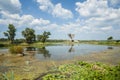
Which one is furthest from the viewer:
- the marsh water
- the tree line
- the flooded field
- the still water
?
the tree line

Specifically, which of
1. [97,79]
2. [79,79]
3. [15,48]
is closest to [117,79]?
[97,79]

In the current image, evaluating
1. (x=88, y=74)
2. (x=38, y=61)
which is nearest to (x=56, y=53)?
(x=38, y=61)

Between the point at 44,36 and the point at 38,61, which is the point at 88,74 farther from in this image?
the point at 44,36

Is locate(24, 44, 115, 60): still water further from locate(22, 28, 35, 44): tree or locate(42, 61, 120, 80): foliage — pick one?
locate(22, 28, 35, 44): tree

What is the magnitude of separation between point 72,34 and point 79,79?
11013 centimetres

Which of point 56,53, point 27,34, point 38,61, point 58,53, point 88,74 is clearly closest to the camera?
point 88,74

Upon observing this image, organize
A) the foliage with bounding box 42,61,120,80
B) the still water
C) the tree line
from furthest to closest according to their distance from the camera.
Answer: the tree line, the still water, the foliage with bounding box 42,61,120,80

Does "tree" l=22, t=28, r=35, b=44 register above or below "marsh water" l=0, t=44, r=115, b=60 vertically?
above

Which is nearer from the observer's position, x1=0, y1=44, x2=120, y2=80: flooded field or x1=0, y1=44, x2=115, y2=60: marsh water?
x1=0, y1=44, x2=120, y2=80: flooded field

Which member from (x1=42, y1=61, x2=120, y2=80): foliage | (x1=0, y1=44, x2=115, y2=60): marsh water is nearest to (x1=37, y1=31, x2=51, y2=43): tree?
(x1=0, y1=44, x2=115, y2=60): marsh water

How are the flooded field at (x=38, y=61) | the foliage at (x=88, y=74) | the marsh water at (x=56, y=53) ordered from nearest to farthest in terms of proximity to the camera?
the foliage at (x=88, y=74)
the flooded field at (x=38, y=61)
the marsh water at (x=56, y=53)

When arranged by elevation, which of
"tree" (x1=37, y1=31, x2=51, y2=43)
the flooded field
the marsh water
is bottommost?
the flooded field

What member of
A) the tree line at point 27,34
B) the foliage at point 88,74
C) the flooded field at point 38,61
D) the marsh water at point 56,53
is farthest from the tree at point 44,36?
the foliage at point 88,74

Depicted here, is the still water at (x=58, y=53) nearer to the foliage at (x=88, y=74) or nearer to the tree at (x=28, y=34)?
the foliage at (x=88, y=74)
